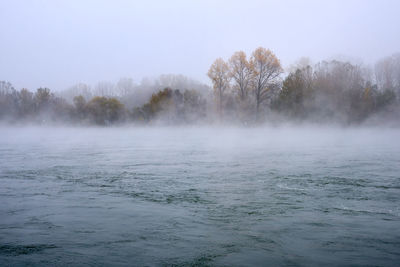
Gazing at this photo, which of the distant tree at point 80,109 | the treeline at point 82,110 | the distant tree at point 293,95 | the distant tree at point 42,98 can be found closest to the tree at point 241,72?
the distant tree at point 293,95

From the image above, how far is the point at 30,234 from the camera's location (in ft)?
13.7

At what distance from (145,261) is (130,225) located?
46.1 inches

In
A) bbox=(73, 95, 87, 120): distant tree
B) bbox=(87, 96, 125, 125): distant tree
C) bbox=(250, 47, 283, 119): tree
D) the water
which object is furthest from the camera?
bbox=(73, 95, 87, 120): distant tree

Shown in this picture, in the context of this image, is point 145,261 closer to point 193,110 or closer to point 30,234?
point 30,234

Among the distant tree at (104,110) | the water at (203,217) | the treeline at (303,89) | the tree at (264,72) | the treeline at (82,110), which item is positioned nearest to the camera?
the water at (203,217)

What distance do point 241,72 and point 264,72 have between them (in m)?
3.03

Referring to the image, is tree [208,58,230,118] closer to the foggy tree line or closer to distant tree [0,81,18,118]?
the foggy tree line

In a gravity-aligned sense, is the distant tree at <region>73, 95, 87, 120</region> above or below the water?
above

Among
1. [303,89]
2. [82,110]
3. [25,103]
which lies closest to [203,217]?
[303,89]

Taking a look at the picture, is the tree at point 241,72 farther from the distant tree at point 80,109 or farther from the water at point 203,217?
the water at point 203,217

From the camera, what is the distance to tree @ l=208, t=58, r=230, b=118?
1796 inches

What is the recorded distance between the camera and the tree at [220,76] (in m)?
45.6

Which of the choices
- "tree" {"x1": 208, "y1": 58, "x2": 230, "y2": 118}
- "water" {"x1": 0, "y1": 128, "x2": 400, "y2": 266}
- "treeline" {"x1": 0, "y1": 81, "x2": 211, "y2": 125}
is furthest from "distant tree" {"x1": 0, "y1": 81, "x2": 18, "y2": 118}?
"water" {"x1": 0, "y1": 128, "x2": 400, "y2": 266}

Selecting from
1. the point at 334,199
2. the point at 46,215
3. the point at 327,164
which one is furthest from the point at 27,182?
the point at 327,164
